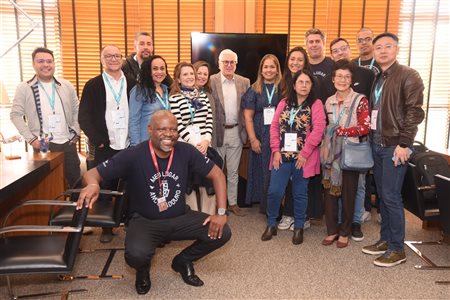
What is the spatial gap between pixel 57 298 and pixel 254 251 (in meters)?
1.43

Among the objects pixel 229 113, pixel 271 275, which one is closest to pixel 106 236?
A: pixel 271 275

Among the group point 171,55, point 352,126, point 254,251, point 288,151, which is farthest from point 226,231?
point 171,55

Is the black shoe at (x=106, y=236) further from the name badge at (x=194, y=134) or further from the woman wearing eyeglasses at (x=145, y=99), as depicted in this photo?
the name badge at (x=194, y=134)

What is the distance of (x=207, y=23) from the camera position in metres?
5.07

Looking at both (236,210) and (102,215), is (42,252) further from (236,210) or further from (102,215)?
(236,210)

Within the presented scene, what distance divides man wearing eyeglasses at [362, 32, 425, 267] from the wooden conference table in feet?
7.52

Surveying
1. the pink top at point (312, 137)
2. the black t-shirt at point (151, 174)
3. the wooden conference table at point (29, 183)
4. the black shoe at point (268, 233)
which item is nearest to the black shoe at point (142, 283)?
the black t-shirt at point (151, 174)

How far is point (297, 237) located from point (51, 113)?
7.40 feet

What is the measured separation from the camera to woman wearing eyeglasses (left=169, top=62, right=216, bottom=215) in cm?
318

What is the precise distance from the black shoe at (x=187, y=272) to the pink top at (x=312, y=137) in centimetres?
119

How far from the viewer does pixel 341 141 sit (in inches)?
119

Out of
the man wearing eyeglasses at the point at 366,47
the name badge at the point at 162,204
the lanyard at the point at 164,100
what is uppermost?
the man wearing eyeglasses at the point at 366,47

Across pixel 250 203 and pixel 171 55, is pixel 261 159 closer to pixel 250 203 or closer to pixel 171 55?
pixel 250 203

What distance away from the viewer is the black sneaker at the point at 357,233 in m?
3.33
